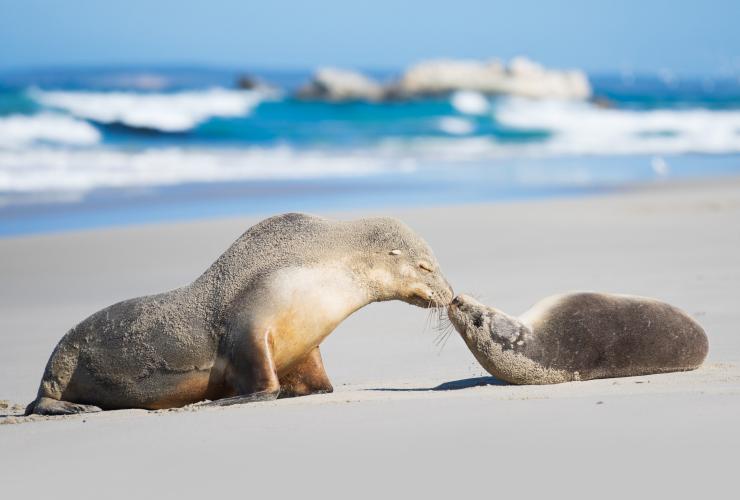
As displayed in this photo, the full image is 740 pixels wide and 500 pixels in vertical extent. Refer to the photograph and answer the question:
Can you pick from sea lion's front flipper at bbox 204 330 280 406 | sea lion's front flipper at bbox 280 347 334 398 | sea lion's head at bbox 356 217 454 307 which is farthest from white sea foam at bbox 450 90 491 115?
sea lion's front flipper at bbox 204 330 280 406

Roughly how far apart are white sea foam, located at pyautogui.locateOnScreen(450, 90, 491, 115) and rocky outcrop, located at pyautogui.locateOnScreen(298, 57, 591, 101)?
235 centimetres

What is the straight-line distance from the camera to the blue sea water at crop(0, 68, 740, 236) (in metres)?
17.1

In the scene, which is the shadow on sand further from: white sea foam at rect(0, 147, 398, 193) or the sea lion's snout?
white sea foam at rect(0, 147, 398, 193)

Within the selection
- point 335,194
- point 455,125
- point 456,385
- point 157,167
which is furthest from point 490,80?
point 456,385

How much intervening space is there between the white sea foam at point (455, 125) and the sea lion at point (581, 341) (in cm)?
3285

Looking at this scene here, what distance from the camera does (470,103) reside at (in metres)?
54.1

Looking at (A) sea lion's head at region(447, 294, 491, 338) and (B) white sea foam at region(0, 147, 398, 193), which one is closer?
(A) sea lion's head at region(447, 294, 491, 338)

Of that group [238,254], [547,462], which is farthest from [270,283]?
[547,462]

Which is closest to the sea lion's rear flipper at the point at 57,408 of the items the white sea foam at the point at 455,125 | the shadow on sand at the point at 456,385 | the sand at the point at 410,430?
the sand at the point at 410,430

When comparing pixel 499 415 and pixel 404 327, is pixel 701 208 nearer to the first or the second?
pixel 404 327

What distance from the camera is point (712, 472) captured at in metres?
3.42

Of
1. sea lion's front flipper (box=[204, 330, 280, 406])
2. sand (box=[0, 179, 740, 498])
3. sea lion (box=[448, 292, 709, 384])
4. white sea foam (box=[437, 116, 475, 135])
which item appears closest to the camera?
sand (box=[0, 179, 740, 498])

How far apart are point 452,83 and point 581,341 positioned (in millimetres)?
58631

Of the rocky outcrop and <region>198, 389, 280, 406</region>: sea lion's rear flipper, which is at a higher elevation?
the rocky outcrop
